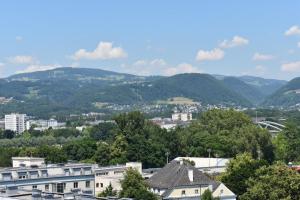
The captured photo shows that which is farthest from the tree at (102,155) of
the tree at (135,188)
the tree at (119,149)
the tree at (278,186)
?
the tree at (278,186)

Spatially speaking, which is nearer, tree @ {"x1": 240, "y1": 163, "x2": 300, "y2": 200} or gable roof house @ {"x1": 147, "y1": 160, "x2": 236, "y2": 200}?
tree @ {"x1": 240, "y1": 163, "x2": 300, "y2": 200}

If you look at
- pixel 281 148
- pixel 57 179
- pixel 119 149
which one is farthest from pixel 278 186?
pixel 281 148

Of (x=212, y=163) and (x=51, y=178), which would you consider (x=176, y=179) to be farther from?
(x=212, y=163)

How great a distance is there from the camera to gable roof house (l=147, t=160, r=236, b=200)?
5919 cm

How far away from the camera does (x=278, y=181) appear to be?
5194 centimetres

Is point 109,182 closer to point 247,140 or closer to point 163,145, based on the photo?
point 163,145

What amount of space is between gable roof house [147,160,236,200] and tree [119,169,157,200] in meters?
3.39

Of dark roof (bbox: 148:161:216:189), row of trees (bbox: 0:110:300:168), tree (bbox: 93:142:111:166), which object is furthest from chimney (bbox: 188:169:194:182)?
tree (bbox: 93:142:111:166)

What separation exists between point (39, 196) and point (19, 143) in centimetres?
12463

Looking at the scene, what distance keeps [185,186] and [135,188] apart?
6301 millimetres

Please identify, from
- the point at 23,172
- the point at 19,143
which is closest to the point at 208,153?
the point at 23,172

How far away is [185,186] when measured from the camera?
59.7 m

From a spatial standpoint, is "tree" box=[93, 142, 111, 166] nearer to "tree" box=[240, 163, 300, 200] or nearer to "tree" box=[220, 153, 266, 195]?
"tree" box=[220, 153, 266, 195]

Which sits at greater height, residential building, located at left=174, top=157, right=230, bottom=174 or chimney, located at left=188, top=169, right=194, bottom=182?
chimney, located at left=188, top=169, right=194, bottom=182
